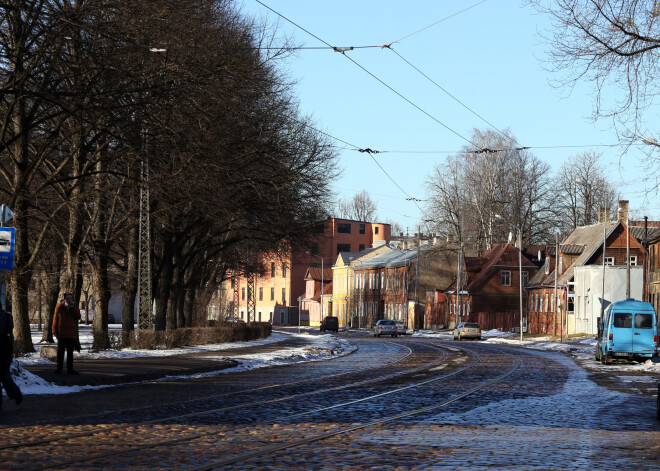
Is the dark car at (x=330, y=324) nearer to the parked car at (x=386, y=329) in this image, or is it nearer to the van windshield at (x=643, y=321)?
the parked car at (x=386, y=329)

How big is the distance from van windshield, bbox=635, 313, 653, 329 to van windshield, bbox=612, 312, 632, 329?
0.25 meters

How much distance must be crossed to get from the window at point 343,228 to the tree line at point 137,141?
9672cm

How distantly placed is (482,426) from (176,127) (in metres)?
17.6

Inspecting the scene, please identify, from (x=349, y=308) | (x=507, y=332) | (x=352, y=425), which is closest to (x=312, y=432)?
(x=352, y=425)

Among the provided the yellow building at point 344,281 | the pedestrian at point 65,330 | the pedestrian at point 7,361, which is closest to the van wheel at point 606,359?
the pedestrian at point 65,330

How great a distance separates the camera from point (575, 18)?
819 inches

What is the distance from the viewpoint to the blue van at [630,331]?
3575 centimetres

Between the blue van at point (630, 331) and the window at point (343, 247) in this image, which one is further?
the window at point (343, 247)

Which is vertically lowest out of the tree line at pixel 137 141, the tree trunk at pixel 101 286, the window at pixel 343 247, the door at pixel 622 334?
the door at pixel 622 334

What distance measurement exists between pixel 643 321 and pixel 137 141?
65.5ft

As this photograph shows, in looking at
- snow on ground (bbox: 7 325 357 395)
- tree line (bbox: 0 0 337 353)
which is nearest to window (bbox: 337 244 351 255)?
tree line (bbox: 0 0 337 353)

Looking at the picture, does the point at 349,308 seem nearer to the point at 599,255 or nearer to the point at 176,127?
the point at 599,255

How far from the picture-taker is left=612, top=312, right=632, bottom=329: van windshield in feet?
118

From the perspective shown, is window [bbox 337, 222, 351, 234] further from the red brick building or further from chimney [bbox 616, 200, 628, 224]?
chimney [bbox 616, 200, 628, 224]
